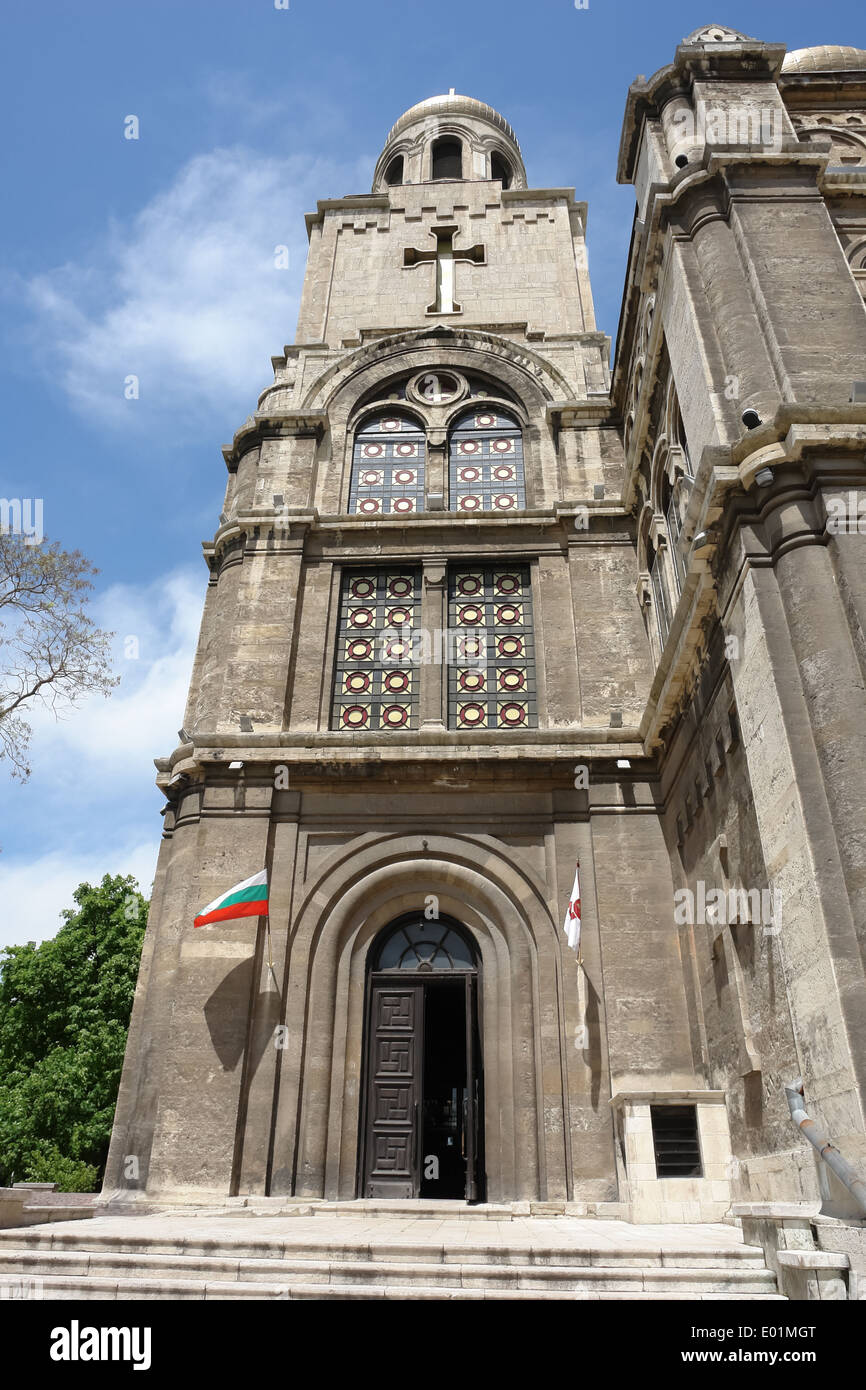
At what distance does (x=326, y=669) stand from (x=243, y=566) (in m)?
2.78

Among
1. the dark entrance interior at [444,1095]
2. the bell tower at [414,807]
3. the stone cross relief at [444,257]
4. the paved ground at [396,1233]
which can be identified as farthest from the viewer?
the stone cross relief at [444,257]

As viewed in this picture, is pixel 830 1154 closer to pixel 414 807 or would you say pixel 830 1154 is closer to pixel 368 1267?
pixel 368 1267

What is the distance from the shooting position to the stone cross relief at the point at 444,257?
22516 millimetres

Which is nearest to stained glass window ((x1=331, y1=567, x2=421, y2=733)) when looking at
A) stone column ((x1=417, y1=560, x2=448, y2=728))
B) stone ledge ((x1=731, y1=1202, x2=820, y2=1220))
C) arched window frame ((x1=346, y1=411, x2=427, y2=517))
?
stone column ((x1=417, y1=560, x2=448, y2=728))

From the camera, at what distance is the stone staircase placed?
249 inches

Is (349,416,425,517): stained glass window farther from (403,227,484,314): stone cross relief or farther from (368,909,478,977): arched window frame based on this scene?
(368,909,478,977): arched window frame

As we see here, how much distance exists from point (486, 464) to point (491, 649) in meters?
4.77

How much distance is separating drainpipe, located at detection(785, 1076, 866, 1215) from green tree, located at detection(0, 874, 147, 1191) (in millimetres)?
23252

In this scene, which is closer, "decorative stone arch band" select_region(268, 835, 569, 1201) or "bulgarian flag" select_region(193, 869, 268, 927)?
"decorative stone arch band" select_region(268, 835, 569, 1201)

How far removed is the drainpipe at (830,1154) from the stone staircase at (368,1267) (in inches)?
32.3

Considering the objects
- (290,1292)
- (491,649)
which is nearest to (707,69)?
(491,649)

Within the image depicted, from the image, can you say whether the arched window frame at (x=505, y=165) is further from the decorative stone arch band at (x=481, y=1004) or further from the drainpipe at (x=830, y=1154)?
the drainpipe at (x=830, y=1154)

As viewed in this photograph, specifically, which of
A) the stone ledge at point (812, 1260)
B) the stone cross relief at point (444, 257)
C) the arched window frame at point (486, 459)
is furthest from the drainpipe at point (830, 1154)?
the stone cross relief at point (444, 257)

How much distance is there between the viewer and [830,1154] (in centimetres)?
689
